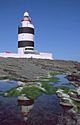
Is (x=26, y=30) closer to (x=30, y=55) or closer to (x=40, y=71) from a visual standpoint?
(x=30, y=55)

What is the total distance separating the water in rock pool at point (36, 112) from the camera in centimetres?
1512

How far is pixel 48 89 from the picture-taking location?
2431 cm

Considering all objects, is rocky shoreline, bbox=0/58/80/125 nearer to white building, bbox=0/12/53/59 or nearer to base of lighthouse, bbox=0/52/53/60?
base of lighthouse, bbox=0/52/53/60

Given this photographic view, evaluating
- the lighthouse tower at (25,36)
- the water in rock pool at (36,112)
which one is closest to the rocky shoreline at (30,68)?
the lighthouse tower at (25,36)

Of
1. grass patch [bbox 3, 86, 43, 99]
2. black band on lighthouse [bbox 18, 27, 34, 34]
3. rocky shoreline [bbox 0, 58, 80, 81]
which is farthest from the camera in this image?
black band on lighthouse [bbox 18, 27, 34, 34]

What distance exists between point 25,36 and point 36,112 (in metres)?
33.2

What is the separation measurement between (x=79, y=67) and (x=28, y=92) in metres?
24.4

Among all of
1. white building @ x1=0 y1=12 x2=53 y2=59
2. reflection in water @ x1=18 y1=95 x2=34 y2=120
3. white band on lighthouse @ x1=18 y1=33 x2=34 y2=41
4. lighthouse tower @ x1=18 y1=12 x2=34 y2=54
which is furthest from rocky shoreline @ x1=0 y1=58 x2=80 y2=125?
white band on lighthouse @ x1=18 y1=33 x2=34 y2=41

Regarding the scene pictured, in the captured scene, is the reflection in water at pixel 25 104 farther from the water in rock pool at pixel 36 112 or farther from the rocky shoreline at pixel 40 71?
the rocky shoreline at pixel 40 71

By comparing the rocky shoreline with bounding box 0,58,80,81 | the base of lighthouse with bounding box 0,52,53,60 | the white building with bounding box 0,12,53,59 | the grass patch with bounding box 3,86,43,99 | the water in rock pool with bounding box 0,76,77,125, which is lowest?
the water in rock pool with bounding box 0,76,77,125

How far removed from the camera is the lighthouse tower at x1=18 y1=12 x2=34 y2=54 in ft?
161

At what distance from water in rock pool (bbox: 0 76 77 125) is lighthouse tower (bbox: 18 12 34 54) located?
2758 centimetres

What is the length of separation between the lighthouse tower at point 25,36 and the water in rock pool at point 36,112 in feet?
90.5

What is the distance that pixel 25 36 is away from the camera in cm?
4925
